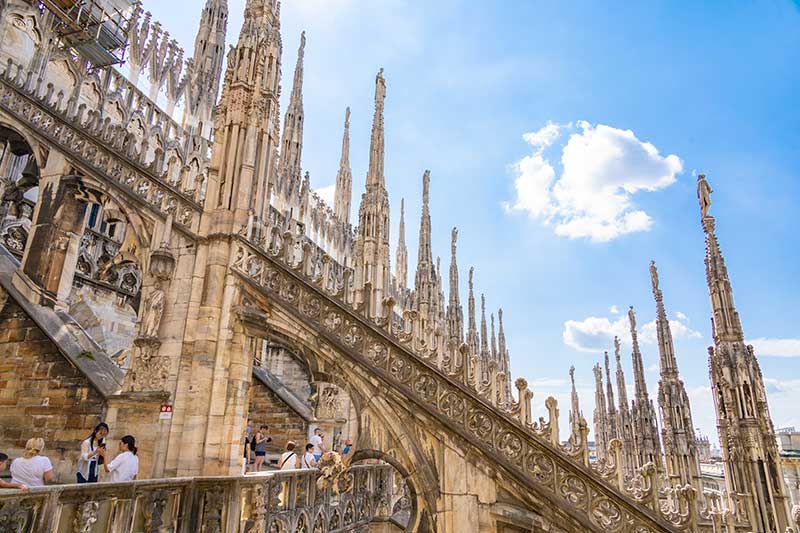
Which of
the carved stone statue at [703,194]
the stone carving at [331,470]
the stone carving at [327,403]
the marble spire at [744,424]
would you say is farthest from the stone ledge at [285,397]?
the carved stone statue at [703,194]

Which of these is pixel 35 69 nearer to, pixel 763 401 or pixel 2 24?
pixel 2 24

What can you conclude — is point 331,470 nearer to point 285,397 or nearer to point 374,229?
point 285,397

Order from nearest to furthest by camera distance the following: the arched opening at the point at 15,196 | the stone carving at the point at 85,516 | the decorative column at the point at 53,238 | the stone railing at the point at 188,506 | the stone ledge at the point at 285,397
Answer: the stone railing at the point at 188,506 < the stone carving at the point at 85,516 < the decorative column at the point at 53,238 < the arched opening at the point at 15,196 < the stone ledge at the point at 285,397

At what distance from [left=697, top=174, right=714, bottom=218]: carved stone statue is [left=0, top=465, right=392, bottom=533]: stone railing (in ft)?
35.8

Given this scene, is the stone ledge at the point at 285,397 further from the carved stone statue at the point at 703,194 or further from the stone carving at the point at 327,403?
the carved stone statue at the point at 703,194

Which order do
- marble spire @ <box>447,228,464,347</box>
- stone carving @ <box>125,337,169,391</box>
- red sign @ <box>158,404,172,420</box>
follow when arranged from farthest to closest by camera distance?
marble spire @ <box>447,228,464,347</box> < stone carving @ <box>125,337,169,391</box> < red sign @ <box>158,404,172,420</box>

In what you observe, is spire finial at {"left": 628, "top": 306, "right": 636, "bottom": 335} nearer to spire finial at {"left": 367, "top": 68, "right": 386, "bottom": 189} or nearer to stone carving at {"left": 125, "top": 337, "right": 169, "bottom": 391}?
spire finial at {"left": 367, "top": 68, "right": 386, "bottom": 189}

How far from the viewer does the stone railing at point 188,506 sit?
4.43 m

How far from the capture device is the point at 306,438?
1400 cm

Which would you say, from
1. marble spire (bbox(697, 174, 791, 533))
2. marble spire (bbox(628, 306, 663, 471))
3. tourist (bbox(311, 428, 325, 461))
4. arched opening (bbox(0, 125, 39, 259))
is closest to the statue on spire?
marble spire (bbox(628, 306, 663, 471))

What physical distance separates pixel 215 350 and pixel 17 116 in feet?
27.0

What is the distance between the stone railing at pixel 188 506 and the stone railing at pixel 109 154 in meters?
4.78

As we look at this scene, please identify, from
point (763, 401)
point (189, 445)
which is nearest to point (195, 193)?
point (189, 445)

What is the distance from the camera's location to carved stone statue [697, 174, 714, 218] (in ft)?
39.5
